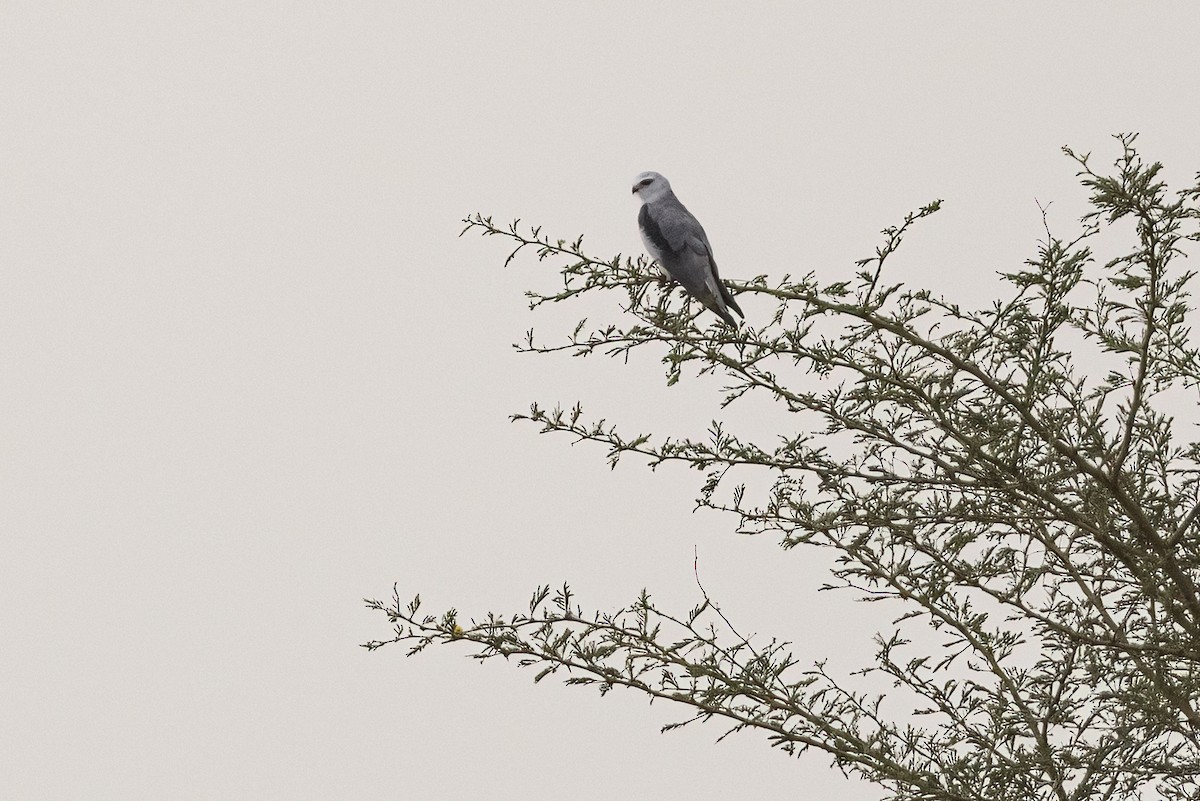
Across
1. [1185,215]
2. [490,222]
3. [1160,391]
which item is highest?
[490,222]

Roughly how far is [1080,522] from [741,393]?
144 cm

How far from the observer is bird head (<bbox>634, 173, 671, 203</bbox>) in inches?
288

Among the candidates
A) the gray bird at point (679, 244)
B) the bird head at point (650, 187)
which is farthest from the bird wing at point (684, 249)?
the bird head at point (650, 187)

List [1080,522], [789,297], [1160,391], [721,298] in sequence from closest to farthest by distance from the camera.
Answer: [1080,522] → [789,297] → [1160,391] → [721,298]

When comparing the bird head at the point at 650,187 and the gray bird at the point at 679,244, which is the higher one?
the bird head at the point at 650,187

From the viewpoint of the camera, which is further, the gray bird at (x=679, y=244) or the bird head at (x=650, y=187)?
the bird head at (x=650, y=187)

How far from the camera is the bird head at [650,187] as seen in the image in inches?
288

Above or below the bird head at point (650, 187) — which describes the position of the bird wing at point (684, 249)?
below

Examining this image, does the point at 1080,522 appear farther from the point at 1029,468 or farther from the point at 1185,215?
the point at 1185,215

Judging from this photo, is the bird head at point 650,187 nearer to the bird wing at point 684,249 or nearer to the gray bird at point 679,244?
the gray bird at point 679,244

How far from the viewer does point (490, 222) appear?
501cm

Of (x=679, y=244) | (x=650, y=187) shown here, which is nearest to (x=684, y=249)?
(x=679, y=244)

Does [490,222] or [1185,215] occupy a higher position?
[490,222]

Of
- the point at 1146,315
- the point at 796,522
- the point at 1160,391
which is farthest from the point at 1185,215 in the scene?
the point at 796,522
